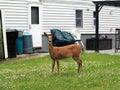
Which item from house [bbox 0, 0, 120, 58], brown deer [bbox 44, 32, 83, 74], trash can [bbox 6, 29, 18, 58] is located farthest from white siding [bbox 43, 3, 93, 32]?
brown deer [bbox 44, 32, 83, 74]

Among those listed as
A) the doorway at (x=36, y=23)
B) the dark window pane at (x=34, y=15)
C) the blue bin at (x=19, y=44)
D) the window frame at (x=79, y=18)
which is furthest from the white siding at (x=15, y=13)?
Answer: the window frame at (x=79, y=18)

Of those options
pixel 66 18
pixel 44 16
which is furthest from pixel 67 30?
pixel 44 16

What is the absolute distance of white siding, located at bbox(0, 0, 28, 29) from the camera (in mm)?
18344

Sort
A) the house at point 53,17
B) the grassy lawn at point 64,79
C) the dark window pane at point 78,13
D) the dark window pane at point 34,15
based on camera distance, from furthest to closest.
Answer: the dark window pane at point 78,13, the dark window pane at point 34,15, the house at point 53,17, the grassy lawn at point 64,79

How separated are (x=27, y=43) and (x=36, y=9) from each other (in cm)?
240

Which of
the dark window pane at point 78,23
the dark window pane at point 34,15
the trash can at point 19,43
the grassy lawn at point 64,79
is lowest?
the grassy lawn at point 64,79

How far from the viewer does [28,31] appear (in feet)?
63.4

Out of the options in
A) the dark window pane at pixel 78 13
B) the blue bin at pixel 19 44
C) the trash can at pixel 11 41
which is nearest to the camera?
the trash can at pixel 11 41

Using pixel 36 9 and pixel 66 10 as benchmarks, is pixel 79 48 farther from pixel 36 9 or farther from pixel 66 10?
pixel 66 10

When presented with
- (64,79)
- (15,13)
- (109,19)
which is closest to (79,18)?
(109,19)

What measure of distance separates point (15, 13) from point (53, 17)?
2836 millimetres

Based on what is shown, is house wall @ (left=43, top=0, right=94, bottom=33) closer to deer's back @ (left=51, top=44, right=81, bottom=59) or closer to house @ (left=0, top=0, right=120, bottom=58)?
house @ (left=0, top=0, right=120, bottom=58)

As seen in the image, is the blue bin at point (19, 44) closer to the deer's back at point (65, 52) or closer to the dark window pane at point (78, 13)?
the dark window pane at point (78, 13)

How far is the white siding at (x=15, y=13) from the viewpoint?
60.2 feet
